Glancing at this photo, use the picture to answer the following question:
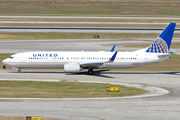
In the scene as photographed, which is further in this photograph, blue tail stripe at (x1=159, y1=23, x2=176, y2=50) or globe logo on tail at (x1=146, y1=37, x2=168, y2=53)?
globe logo on tail at (x1=146, y1=37, x2=168, y2=53)

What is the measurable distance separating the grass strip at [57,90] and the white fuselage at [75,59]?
7.58 m

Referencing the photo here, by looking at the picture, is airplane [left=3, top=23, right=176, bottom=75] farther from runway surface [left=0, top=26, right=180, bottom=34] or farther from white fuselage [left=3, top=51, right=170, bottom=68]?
runway surface [left=0, top=26, right=180, bottom=34]

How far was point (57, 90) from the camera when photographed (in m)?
42.1

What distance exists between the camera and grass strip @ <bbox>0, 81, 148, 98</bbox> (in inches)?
1550

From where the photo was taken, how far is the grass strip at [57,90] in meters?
39.4

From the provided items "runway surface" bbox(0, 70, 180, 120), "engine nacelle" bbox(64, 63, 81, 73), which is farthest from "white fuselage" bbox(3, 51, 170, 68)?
"runway surface" bbox(0, 70, 180, 120)

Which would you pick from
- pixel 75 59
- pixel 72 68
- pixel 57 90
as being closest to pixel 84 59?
pixel 75 59

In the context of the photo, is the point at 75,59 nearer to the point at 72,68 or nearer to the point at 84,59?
the point at 84,59

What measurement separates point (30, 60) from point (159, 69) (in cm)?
2520

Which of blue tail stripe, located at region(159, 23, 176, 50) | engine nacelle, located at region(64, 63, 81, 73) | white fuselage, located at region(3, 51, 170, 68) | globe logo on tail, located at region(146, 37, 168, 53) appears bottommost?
engine nacelle, located at region(64, 63, 81, 73)

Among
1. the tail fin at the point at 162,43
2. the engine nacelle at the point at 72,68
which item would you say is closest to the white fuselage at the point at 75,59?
the tail fin at the point at 162,43

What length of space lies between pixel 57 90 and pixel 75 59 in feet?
43.4

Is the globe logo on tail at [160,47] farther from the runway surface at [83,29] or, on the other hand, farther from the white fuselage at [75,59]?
the runway surface at [83,29]

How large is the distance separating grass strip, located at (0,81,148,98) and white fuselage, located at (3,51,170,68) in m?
7.58
